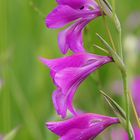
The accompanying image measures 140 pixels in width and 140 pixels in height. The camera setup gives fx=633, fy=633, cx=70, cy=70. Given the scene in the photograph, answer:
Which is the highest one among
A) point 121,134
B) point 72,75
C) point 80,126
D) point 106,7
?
point 106,7

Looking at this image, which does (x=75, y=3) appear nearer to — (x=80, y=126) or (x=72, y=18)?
(x=72, y=18)

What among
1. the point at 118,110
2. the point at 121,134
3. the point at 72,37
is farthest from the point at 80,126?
the point at 121,134

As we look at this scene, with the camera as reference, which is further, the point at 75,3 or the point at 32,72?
the point at 32,72

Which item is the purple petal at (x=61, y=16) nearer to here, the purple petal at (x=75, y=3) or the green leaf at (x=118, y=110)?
the purple petal at (x=75, y=3)

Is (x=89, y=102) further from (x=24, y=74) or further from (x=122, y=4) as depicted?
(x=122, y=4)

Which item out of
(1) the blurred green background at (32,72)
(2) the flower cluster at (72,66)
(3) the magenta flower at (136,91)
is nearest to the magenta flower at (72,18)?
(2) the flower cluster at (72,66)

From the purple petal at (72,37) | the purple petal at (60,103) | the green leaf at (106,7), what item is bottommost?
the purple petal at (60,103)
